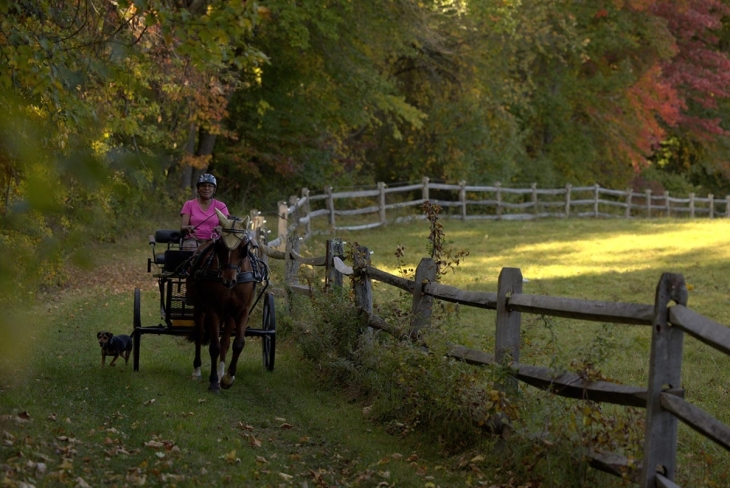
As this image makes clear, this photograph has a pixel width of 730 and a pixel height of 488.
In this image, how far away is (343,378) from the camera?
10141 mm

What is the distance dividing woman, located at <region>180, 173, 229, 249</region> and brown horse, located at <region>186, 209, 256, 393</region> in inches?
25.3

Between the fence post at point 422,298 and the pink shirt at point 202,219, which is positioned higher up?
the pink shirt at point 202,219

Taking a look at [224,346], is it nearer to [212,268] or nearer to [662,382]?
[212,268]

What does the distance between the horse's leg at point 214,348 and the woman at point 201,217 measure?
991 mm

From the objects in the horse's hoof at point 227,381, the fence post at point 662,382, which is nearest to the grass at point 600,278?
the fence post at point 662,382

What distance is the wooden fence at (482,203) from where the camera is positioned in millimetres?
29952

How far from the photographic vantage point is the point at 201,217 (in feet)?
36.1

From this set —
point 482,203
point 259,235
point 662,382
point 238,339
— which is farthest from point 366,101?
point 662,382

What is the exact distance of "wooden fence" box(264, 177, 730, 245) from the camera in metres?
30.0

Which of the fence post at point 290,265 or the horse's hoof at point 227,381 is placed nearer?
the horse's hoof at point 227,381

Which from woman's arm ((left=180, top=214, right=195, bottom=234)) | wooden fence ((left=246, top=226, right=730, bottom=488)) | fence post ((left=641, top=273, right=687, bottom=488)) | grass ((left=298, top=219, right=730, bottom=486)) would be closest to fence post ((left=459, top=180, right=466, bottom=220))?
grass ((left=298, top=219, right=730, bottom=486))

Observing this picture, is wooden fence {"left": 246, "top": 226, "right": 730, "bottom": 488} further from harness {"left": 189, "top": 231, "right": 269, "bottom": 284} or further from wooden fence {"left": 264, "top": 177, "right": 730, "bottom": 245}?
wooden fence {"left": 264, "top": 177, "right": 730, "bottom": 245}

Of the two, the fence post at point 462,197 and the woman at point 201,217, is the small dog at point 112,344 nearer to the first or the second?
the woman at point 201,217

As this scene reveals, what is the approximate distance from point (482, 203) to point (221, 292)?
85.9 feet
